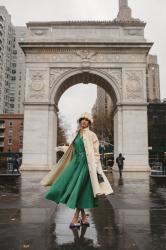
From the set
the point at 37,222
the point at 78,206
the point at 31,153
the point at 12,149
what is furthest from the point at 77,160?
the point at 12,149

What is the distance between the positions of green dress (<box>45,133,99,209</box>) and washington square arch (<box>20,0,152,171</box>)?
22.3m

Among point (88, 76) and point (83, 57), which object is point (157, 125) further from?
point (83, 57)

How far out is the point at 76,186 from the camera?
495cm

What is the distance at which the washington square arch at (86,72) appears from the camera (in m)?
27.7

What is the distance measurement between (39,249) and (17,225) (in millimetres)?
1489

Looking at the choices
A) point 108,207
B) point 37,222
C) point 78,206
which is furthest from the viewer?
point 108,207

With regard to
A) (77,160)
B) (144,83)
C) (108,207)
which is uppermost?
(144,83)

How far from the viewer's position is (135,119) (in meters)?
28.0

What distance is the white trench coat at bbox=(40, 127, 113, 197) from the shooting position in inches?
194

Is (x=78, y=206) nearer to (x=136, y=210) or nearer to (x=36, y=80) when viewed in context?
(x=136, y=210)

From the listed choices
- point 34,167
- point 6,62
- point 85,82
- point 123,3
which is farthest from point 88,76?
point 123,3

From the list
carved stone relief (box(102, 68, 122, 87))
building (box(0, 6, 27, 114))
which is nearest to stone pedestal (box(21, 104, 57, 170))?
carved stone relief (box(102, 68, 122, 87))

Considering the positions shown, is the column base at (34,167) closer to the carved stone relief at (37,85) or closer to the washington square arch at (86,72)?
the washington square arch at (86,72)

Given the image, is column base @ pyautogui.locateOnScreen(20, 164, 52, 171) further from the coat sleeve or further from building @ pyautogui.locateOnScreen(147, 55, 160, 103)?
building @ pyautogui.locateOnScreen(147, 55, 160, 103)
